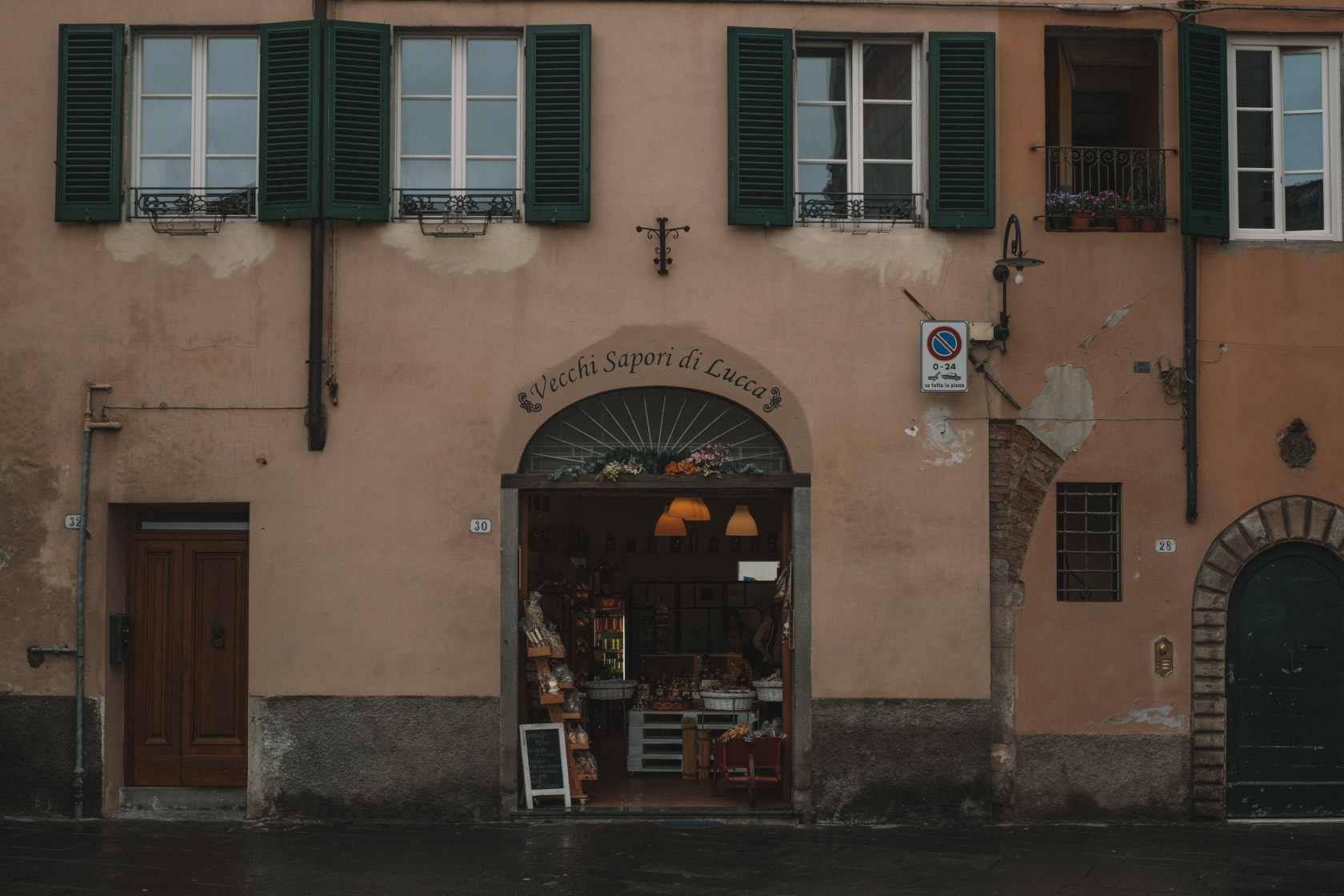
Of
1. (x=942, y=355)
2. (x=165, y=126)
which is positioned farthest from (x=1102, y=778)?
(x=165, y=126)

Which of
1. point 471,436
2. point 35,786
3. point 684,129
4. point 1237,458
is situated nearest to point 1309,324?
point 1237,458

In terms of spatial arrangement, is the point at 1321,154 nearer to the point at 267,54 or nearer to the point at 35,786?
the point at 267,54

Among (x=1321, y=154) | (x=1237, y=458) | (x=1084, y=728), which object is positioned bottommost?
(x=1084, y=728)

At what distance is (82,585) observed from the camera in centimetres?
1015

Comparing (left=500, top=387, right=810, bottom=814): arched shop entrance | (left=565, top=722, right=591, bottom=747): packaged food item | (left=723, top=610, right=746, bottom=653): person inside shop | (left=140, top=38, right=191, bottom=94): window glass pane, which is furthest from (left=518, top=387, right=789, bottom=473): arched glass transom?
(left=723, top=610, right=746, bottom=653): person inside shop

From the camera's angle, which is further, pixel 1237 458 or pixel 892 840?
pixel 1237 458

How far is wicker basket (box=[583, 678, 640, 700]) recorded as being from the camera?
12383 mm

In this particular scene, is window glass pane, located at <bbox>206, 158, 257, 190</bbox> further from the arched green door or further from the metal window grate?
the arched green door

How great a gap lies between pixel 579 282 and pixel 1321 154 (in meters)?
5.96

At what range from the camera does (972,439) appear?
33.5 ft

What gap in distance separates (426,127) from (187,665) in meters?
4.70

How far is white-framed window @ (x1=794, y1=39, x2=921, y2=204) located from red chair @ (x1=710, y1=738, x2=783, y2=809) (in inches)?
172

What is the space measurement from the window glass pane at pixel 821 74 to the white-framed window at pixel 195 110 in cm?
433

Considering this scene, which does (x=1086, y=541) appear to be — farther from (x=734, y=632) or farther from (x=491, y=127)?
(x=734, y=632)
